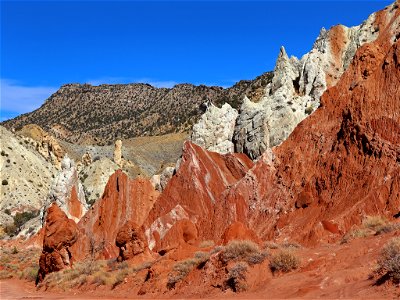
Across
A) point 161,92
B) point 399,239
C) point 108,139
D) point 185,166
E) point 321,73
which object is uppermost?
point 161,92

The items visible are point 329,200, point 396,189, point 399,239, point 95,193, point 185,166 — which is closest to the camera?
point 399,239

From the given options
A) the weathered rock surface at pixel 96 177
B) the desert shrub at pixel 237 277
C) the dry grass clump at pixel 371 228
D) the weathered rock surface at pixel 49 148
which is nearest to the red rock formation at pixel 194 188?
the dry grass clump at pixel 371 228

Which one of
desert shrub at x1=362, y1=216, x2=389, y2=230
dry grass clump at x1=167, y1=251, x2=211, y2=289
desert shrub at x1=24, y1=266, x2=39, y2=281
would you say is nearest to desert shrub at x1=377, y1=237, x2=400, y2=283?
desert shrub at x1=362, y1=216, x2=389, y2=230

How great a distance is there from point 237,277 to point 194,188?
19185 mm

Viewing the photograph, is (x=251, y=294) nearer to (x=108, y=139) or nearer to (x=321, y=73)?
(x=321, y=73)

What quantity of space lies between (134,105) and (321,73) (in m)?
153

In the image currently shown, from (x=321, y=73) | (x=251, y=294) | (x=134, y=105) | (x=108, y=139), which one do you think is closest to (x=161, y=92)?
(x=134, y=105)

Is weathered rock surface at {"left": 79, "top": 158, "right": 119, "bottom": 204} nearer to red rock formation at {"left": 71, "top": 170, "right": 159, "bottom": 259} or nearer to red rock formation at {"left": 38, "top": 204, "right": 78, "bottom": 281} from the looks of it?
red rock formation at {"left": 71, "top": 170, "right": 159, "bottom": 259}

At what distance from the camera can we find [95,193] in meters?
83.1

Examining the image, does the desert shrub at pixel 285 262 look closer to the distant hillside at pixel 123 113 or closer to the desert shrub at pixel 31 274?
the desert shrub at pixel 31 274

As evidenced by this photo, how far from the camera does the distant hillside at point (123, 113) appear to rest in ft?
511

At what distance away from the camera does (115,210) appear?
39656 mm

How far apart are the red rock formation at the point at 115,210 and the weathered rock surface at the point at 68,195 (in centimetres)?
1837

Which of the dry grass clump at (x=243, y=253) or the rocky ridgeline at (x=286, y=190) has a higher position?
the rocky ridgeline at (x=286, y=190)
